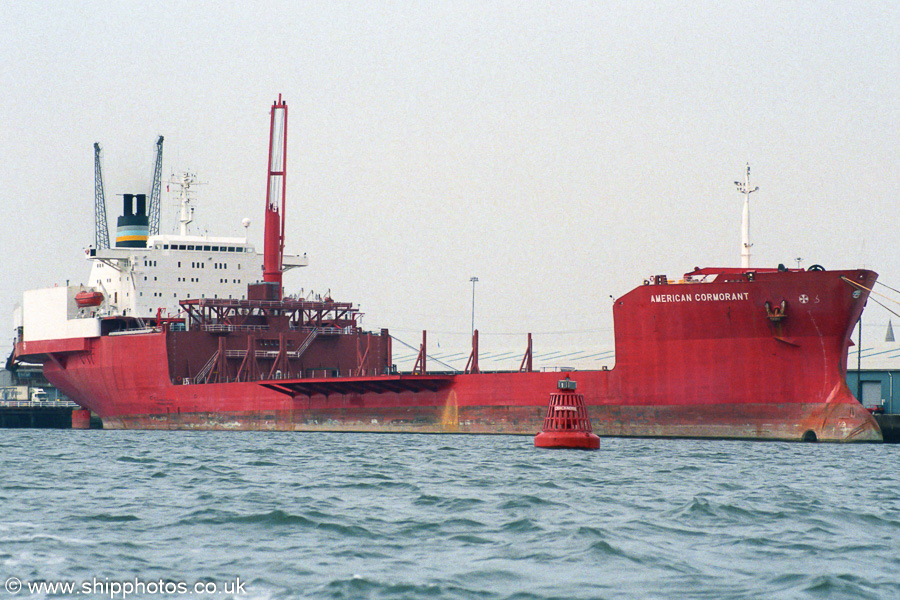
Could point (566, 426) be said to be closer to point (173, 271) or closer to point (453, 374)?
point (453, 374)

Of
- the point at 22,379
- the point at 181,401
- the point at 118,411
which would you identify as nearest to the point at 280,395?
the point at 181,401

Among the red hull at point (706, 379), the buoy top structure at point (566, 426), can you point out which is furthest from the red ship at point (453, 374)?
the buoy top structure at point (566, 426)

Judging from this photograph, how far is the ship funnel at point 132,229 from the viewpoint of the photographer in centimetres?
4356

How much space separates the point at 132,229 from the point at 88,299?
333cm

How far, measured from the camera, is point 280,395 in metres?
35.5

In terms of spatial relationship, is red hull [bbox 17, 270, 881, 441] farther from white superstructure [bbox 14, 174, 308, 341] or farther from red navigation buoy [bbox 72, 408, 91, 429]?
red navigation buoy [bbox 72, 408, 91, 429]

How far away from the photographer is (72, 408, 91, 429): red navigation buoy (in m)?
44.9

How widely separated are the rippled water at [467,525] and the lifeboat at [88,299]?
20.6 metres

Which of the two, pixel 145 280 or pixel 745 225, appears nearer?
pixel 745 225

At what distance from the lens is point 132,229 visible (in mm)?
43688

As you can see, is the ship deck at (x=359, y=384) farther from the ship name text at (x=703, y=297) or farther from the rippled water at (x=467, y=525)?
the rippled water at (x=467, y=525)

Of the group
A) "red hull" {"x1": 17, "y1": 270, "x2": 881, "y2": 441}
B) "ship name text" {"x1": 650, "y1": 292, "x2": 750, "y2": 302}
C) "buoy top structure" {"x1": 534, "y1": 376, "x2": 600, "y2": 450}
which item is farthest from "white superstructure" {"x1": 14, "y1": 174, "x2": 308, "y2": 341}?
"buoy top structure" {"x1": 534, "y1": 376, "x2": 600, "y2": 450}

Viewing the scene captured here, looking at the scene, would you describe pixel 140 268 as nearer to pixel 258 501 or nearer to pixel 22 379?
pixel 22 379

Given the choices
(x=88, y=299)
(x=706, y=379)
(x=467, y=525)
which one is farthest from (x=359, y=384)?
(x=467, y=525)
